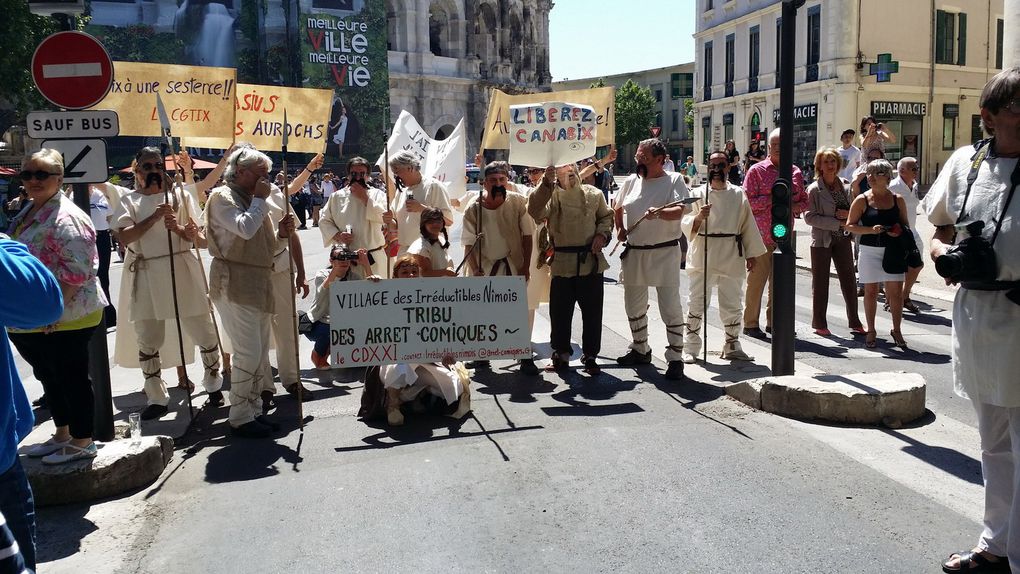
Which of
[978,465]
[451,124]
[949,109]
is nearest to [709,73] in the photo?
[949,109]

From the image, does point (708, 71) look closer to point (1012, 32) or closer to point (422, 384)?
point (1012, 32)

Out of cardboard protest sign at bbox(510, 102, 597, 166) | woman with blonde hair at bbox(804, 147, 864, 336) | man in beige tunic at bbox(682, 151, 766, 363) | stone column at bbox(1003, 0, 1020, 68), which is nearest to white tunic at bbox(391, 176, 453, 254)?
cardboard protest sign at bbox(510, 102, 597, 166)

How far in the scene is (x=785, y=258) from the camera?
7.06 m

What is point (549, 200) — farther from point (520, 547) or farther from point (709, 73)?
point (709, 73)

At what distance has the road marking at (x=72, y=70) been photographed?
5.85 metres

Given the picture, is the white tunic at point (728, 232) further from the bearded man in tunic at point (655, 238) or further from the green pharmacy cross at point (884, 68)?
the green pharmacy cross at point (884, 68)

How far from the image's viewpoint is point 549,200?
777 centimetres

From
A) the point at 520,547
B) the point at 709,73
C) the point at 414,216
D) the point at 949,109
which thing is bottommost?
the point at 520,547

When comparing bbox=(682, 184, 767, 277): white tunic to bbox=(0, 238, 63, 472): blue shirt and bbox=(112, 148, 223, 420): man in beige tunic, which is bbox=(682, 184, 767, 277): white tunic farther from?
bbox=(0, 238, 63, 472): blue shirt

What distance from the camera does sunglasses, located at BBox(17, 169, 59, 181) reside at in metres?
4.96

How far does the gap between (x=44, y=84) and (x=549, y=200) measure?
3939mm

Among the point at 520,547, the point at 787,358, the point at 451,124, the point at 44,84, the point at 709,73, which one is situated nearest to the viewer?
the point at 520,547

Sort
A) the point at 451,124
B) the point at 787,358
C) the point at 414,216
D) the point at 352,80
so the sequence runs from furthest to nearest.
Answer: the point at 451,124
the point at 352,80
the point at 414,216
the point at 787,358

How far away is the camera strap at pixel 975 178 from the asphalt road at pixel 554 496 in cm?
A: 154
